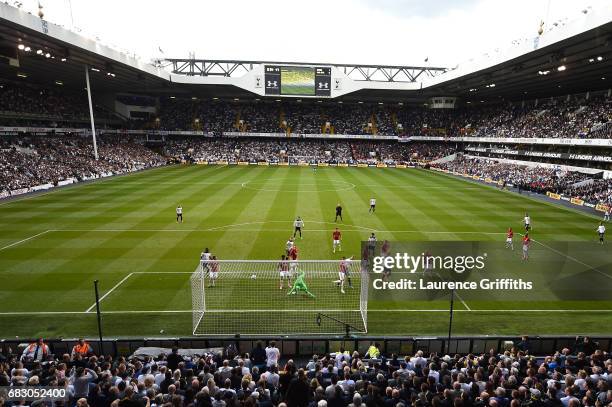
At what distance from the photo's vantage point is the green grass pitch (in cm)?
1385

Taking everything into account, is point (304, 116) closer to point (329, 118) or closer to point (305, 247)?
point (329, 118)

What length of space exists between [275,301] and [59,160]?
45.1 metres

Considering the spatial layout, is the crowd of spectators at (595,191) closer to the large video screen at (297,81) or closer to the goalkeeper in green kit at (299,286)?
the goalkeeper in green kit at (299,286)

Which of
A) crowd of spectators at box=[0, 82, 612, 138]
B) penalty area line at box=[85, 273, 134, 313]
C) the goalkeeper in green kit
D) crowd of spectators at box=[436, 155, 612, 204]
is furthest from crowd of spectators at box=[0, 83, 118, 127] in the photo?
crowd of spectators at box=[436, 155, 612, 204]

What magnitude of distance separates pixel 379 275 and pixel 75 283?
42.8 ft

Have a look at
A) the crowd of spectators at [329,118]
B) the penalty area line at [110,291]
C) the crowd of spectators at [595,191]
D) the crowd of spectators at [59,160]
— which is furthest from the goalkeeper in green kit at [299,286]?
the crowd of spectators at [329,118]

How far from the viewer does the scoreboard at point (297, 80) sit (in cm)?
6625

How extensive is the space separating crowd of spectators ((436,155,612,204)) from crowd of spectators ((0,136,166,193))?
49379 millimetres

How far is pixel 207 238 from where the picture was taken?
23.2 metres

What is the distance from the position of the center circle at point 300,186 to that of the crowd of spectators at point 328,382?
32.1 meters

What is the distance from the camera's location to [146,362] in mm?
9453

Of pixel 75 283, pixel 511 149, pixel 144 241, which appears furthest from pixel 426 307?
pixel 511 149

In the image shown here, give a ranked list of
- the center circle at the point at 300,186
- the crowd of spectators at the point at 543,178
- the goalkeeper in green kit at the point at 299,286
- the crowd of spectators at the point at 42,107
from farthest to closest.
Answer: the crowd of spectators at the point at 42,107 < the center circle at the point at 300,186 < the crowd of spectators at the point at 543,178 < the goalkeeper in green kit at the point at 299,286

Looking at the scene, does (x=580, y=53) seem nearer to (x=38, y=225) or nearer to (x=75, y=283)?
(x=75, y=283)
